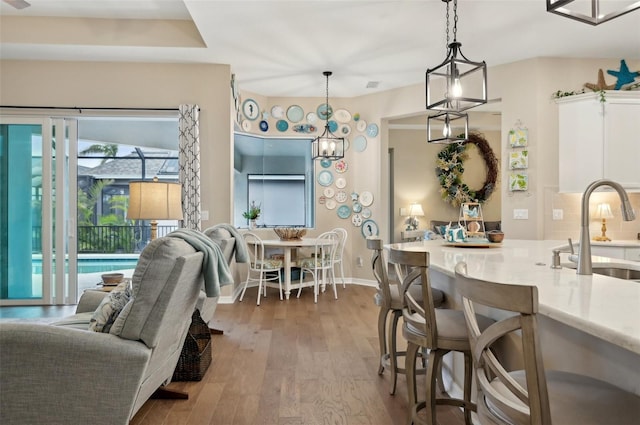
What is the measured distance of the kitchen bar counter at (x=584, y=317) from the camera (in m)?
1.05

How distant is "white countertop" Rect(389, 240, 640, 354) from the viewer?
40.4 inches

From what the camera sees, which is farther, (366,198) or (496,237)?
(366,198)

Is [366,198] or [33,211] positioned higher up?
[366,198]

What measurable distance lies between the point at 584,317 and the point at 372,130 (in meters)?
5.42

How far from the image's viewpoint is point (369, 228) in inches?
248

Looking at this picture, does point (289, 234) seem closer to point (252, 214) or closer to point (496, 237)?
point (252, 214)

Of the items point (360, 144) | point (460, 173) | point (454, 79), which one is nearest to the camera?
point (454, 79)

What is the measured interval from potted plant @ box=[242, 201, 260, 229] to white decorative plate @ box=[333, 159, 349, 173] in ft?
4.61

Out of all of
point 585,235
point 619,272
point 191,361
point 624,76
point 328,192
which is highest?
point 624,76

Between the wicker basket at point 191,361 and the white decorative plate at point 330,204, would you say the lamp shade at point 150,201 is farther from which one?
the white decorative plate at point 330,204

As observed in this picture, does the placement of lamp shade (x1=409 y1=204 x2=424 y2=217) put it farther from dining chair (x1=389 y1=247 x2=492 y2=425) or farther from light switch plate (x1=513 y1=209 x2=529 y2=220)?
dining chair (x1=389 y1=247 x2=492 y2=425)

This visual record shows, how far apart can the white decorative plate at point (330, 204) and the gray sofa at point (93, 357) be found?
4634 mm

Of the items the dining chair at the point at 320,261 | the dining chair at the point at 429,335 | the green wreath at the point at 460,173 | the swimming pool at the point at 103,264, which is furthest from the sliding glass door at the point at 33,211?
the green wreath at the point at 460,173

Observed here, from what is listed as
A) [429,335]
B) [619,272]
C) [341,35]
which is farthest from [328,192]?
[429,335]
